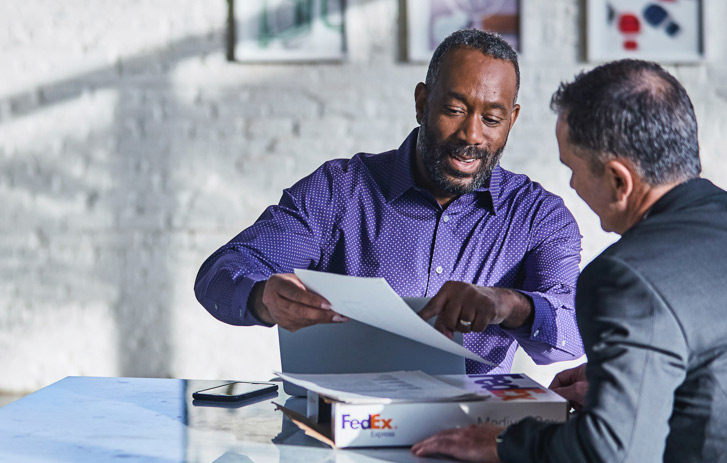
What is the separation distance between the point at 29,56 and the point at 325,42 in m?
1.33

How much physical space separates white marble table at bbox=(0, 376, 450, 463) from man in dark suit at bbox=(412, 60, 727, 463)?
0.69 feet

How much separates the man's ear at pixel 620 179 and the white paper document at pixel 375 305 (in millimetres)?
306

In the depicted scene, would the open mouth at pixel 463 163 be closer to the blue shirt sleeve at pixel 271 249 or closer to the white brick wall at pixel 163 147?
the blue shirt sleeve at pixel 271 249

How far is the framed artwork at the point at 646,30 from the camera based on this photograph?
3.62 meters

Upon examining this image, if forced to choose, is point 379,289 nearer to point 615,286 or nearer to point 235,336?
point 615,286

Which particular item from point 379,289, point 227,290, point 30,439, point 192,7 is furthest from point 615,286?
point 192,7

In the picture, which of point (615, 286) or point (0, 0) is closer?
point (615, 286)

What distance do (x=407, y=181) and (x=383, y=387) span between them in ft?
2.88

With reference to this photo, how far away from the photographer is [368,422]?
1110mm

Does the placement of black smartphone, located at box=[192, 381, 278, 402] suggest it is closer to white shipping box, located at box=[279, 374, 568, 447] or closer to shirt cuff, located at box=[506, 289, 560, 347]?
white shipping box, located at box=[279, 374, 568, 447]

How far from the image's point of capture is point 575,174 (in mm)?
1104

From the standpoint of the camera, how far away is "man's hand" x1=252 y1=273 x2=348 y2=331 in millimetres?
1372

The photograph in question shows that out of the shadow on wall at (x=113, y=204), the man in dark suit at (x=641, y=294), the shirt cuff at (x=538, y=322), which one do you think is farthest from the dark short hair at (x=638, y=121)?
the shadow on wall at (x=113, y=204)

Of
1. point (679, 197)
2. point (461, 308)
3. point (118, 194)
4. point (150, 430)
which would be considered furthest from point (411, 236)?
point (118, 194)
